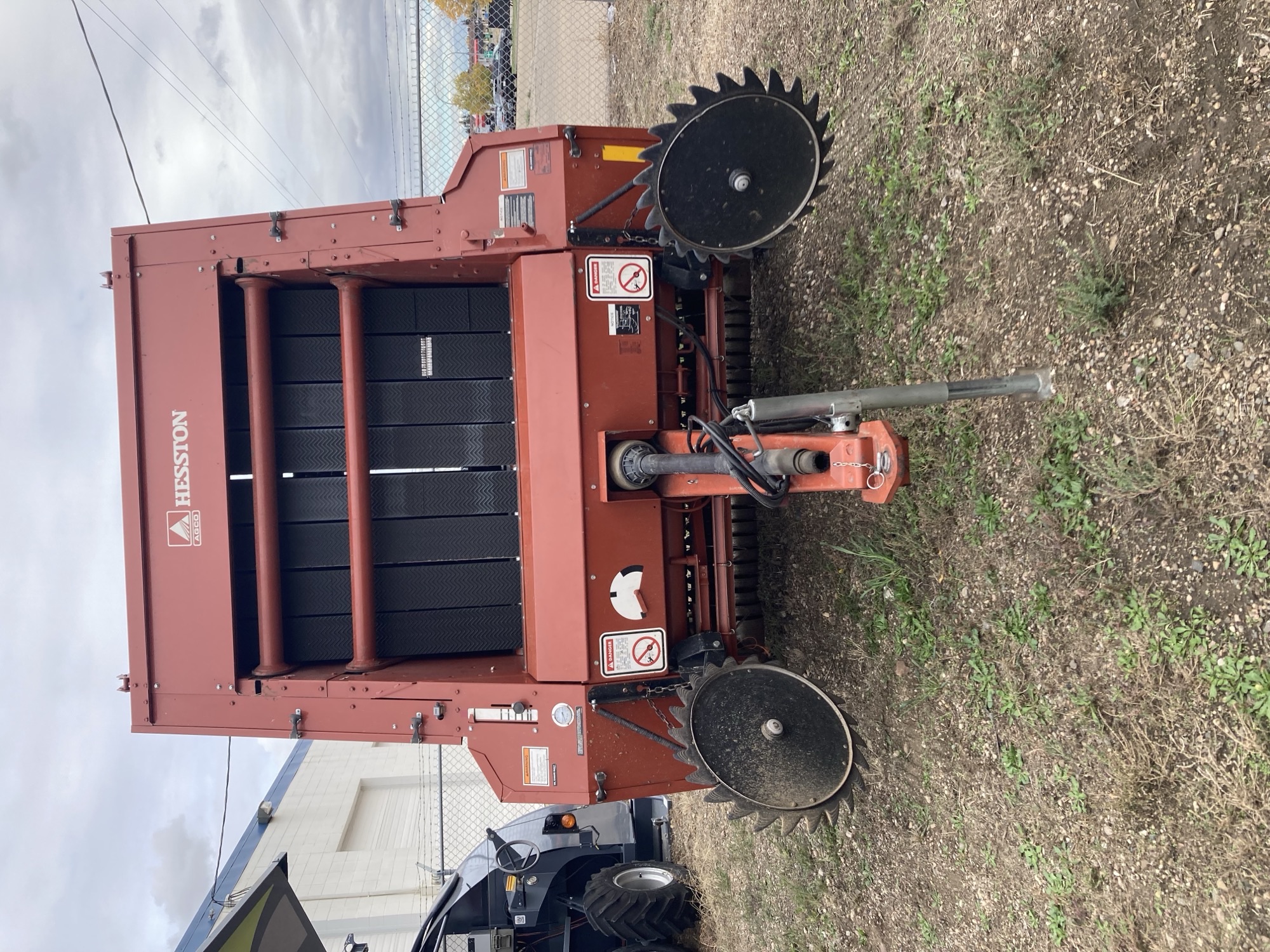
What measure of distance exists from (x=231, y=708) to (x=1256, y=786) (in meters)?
3.86

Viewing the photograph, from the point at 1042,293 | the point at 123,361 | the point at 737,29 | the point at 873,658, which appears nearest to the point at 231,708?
the point at 123,361

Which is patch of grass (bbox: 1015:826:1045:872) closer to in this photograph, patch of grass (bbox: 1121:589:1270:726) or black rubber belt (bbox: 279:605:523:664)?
patch of grass (bbox: 1121:589:1270:726)

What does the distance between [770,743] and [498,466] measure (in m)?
1.85

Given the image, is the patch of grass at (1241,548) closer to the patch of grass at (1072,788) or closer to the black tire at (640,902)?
the patch of grass at (1072,788)

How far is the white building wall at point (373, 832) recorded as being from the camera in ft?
27.1

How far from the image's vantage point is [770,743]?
2.84m

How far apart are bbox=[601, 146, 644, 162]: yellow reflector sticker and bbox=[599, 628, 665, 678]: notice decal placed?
2.04 metres

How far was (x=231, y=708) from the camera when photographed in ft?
11.4

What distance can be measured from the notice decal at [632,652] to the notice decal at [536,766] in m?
0.44

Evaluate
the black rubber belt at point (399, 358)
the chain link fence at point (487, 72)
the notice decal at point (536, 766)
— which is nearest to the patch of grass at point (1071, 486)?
the notice decal at point (536, 766)

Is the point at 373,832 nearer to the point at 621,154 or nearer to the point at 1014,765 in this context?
the point at 1014,765

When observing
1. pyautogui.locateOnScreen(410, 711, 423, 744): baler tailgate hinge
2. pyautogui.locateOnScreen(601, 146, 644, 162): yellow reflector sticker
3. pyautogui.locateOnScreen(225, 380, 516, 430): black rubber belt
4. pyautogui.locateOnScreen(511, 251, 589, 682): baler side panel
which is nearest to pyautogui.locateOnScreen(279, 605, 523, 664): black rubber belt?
pyautogui.locateOnScreen(410, 711, 423, 744): baler tailgate hinge

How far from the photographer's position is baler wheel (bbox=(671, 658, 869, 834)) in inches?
109

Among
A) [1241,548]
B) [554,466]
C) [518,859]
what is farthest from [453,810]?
[1241,548]
